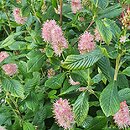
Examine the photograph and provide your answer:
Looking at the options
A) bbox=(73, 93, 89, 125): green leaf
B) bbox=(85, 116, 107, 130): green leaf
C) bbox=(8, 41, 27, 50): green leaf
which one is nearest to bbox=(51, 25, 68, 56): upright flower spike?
bbox=(73, 93, 89, 125): green leaf

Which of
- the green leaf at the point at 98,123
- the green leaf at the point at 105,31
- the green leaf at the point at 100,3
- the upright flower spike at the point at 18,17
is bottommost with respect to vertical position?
the green leaf at the point at 98,123

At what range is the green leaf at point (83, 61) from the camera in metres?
1.37

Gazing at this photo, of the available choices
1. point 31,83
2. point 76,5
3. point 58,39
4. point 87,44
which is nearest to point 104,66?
point 87,44

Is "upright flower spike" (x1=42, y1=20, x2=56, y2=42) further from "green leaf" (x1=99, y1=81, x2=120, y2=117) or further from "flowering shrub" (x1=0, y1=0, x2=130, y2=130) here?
"green leaf" (x1=99, y1=81, x2=120, y2=117)

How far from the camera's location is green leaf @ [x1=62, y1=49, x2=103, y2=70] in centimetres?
137

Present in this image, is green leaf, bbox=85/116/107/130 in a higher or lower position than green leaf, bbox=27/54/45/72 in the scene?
lower

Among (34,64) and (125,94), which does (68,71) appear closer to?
(34,64)

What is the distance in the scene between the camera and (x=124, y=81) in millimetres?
1688

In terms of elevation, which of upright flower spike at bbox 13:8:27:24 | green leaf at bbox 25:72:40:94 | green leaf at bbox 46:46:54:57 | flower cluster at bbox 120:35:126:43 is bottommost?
green leaf at bbox 25:72:40:94

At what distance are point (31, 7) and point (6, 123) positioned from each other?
2.15 ft

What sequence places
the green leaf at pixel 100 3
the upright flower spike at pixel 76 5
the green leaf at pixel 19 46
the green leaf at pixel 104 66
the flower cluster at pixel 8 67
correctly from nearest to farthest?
the green leaf at pixel 104 66 < the green leaf at pixel 100 3 < the flower cluster at pixel 8 67 < the upright flower spike at pixel 76 5 < the green leaf at pixel 19 46

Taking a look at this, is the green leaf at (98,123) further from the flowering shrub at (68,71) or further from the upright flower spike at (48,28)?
the upright flower spike at (48,28)

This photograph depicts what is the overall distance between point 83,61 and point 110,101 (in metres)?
0.18

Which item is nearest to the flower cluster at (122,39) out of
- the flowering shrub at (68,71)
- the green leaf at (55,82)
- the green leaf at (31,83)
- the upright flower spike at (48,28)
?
the flowering shrub at (68,71)
